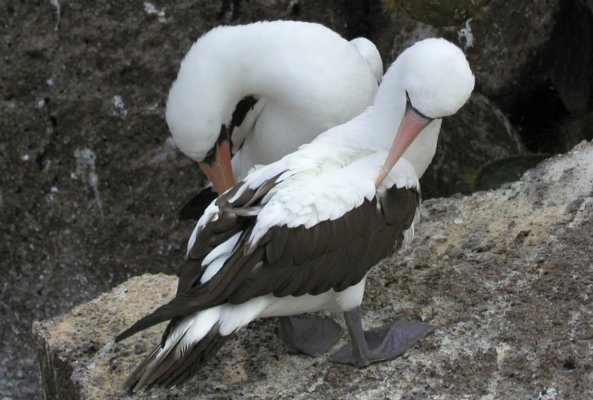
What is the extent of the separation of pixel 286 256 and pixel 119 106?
3225 mm

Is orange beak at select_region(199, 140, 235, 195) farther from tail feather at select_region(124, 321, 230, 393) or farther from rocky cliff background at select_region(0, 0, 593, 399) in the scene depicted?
rocky cliff background at select_region(0, 0, 593, 399)

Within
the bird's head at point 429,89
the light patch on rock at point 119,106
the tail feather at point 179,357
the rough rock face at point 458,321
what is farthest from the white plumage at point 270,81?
the light patch on rock at point 119,106

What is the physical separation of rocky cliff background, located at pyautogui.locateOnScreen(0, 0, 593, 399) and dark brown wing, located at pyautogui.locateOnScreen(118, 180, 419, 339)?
2.68 m

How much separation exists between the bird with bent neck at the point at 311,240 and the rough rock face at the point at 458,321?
6.5 inches

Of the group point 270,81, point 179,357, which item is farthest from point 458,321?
point 270,81

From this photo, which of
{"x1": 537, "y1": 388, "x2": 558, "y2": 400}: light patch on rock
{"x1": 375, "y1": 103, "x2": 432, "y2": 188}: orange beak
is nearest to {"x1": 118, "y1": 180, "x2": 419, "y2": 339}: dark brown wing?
{"x1": 375, "y1": 103, "x2": 432, "y2": 188}: orange beak

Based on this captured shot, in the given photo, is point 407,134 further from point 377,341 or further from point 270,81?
point 270,81

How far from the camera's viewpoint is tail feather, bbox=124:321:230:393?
3.39 metres

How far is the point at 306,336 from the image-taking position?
3861 millimetres

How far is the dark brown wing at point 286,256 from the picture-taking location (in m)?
3.38

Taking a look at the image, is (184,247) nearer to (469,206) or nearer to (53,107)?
(53,107)

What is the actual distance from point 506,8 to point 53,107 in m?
2.69

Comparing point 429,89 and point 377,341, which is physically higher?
point 429,89

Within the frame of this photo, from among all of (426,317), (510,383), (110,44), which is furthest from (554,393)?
(110,44)
